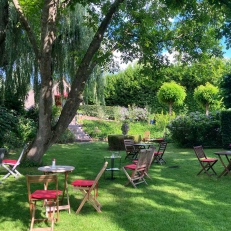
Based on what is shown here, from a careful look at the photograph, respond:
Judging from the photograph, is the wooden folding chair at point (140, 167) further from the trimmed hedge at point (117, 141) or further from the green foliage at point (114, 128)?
the green foliage at point (114, 128)

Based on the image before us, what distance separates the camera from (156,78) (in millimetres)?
11109

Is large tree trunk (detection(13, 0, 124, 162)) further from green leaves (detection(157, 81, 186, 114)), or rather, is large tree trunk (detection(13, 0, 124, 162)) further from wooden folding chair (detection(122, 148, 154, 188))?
green leaves (detection(157, 81, 186, 114))

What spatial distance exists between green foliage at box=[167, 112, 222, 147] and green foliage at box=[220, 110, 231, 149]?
712 millimetres

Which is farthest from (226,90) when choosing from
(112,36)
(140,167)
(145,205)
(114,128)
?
(114,128)

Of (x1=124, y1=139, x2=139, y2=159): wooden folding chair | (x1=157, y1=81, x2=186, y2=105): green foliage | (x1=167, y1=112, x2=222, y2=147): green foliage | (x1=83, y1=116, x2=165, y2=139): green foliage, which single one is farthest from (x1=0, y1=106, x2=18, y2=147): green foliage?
(x1=157, y1=81, x2=186, y2=105): green foliage

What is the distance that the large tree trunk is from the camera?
8320 millimetres

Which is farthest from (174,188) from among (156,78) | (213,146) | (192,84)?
(192,84)

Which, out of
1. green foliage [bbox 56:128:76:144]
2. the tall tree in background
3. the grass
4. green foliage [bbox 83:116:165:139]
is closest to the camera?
the grass

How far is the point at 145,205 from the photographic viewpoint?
546 centimetres

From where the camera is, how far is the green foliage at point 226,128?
1452cm

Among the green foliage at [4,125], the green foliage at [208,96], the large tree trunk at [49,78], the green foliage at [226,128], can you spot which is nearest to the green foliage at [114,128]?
the green foliage at [208,96]

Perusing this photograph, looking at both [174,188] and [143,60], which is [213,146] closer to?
[143,60]

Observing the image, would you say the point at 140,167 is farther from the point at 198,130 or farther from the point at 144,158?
the point at 198,130

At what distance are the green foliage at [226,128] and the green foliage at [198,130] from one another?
2.33 ft
